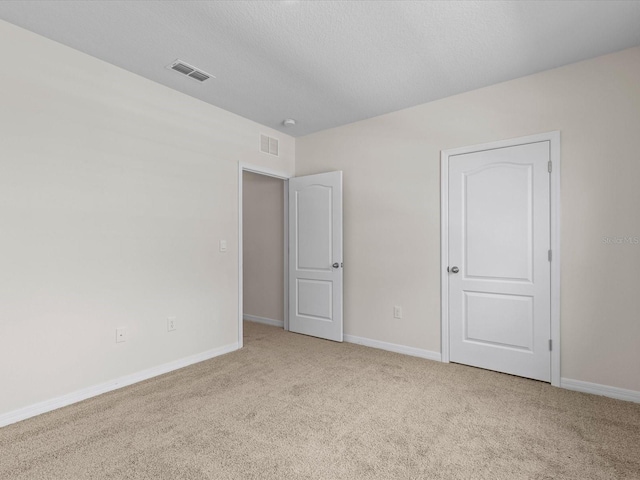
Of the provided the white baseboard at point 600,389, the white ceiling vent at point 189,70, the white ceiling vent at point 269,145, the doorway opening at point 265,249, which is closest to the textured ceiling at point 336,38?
the white ceiling vent at point 189,70

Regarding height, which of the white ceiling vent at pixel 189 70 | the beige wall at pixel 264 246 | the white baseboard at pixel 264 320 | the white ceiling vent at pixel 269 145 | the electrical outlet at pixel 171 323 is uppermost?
the white ceiling vent at pixel 189 70

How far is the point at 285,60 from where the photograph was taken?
8.63 ft

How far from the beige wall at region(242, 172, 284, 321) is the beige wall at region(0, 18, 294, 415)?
124 centimetres

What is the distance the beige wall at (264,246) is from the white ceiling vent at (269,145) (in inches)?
23.9

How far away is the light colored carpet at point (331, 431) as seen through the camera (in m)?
1.73

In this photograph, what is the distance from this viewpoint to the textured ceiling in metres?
2.06

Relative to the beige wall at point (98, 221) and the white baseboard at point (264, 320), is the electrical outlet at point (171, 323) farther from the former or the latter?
the white baseboard at point (264, 320)

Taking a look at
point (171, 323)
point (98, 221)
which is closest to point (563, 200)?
point (171, 323)

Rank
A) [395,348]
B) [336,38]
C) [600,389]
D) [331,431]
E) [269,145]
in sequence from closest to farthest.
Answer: [331,431]
[336,38]
[600,389]
[395,348]
[269,145]

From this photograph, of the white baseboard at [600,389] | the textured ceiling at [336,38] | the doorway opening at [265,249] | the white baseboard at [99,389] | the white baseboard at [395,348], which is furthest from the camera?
the doorway opening at [265,249]

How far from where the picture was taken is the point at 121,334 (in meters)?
2.74

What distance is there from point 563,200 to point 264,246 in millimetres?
3615

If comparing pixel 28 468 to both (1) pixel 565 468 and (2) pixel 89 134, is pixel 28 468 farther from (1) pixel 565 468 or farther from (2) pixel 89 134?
(1) pixel 565 468

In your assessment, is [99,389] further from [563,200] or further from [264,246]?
[563,200]
